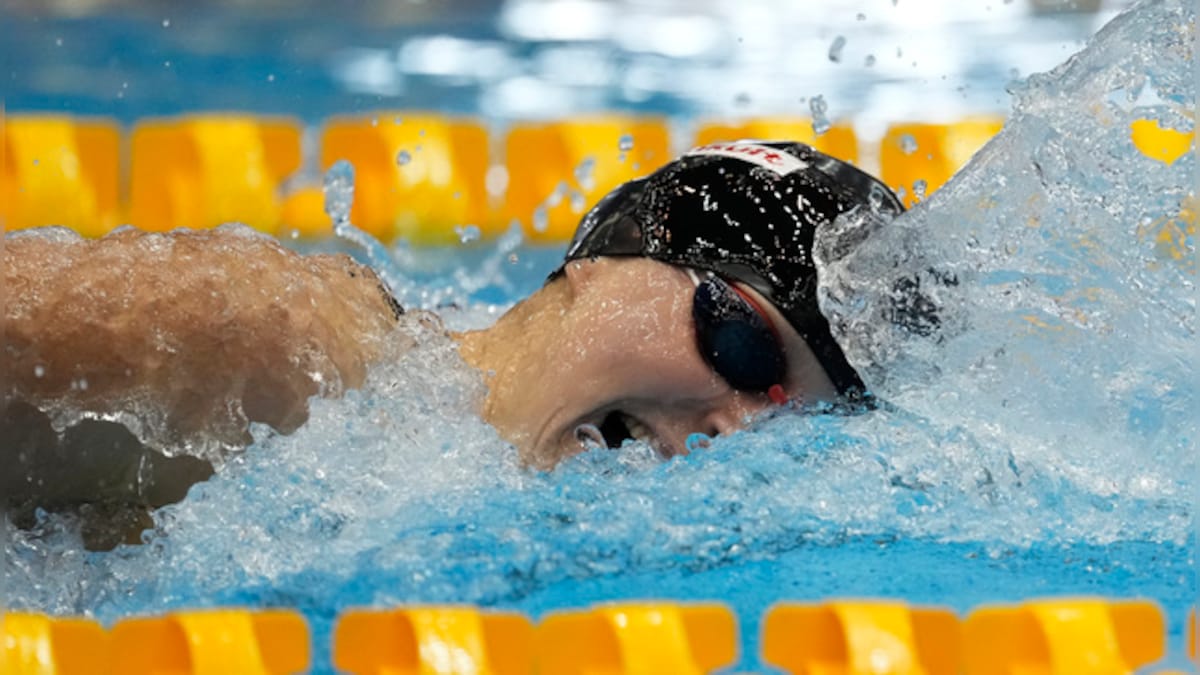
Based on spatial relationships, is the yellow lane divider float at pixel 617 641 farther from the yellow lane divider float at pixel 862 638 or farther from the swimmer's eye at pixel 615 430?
the swimmer's eye at pixel 615 430

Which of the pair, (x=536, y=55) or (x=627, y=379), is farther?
(x=536, y=55)

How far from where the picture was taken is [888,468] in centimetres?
160

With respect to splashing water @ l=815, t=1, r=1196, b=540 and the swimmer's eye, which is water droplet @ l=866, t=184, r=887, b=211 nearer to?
splashing water @ l=815, t=1, r=1196, b=540

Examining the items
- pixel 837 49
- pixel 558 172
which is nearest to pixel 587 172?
pixel 558 172

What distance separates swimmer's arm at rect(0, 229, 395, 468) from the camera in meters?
1.49

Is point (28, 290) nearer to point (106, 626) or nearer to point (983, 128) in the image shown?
point (106, 626)

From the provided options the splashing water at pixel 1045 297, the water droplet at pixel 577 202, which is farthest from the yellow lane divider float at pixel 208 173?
the splashing water at pixel 1045 297

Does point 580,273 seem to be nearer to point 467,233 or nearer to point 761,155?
point 761,155

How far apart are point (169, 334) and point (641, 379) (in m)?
0.54

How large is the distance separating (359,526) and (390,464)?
12 cm

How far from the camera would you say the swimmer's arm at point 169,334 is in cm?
149

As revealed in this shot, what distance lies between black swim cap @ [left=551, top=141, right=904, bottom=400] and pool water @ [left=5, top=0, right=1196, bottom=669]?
0.04m

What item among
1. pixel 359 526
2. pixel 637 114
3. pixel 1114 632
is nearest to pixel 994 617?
pixel 1114 632

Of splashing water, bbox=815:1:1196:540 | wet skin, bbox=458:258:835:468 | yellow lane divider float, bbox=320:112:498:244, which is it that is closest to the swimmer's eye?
wet skin, bbox=458:258:835:468
